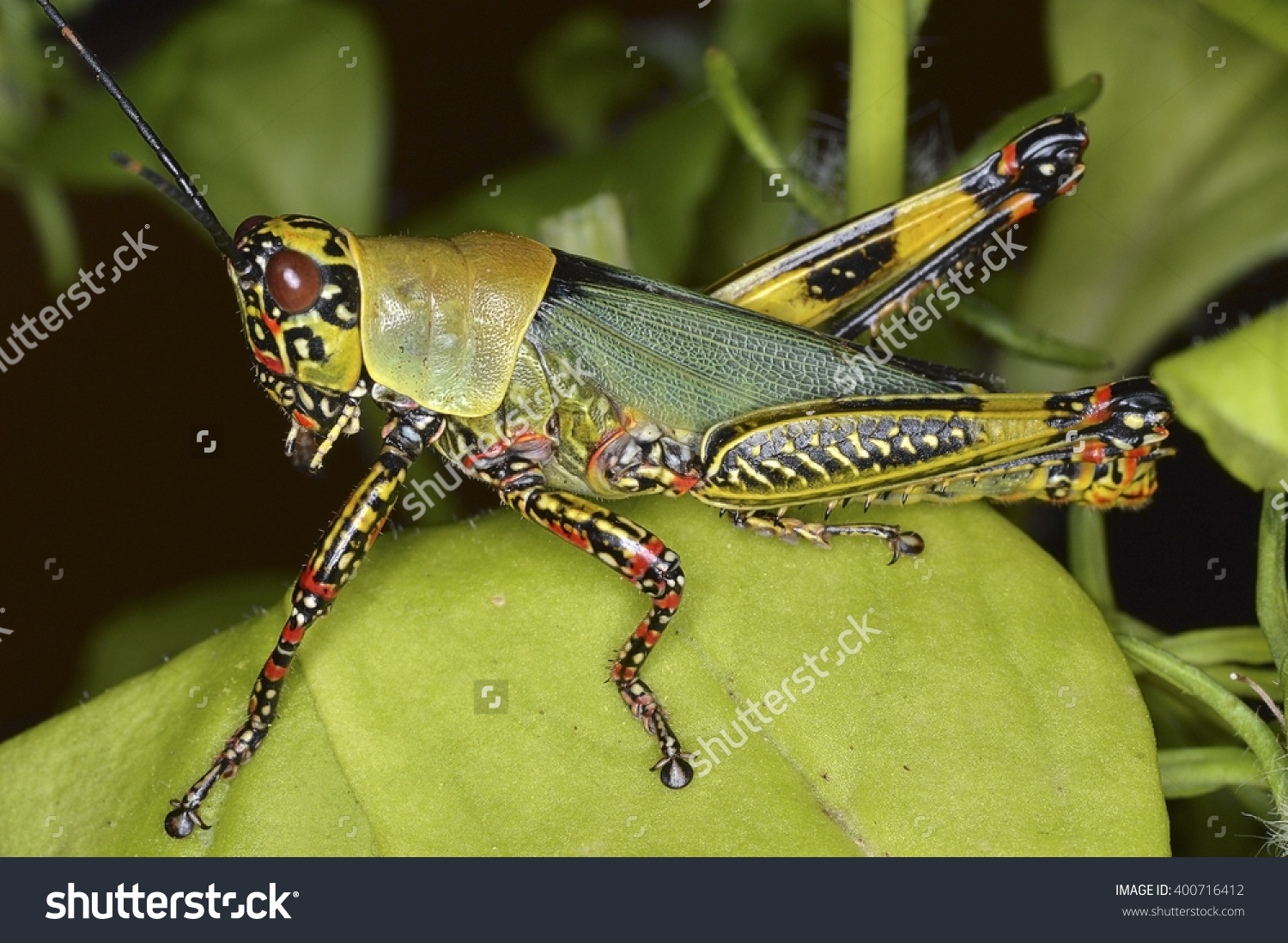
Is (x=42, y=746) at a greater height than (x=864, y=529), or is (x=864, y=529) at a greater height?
(x=42, y=746)

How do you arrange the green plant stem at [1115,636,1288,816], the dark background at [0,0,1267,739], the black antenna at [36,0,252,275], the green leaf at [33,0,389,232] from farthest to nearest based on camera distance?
the green leaf at [33,0,389,232] → the dark background at [0,0,1267,739] → the black antenna at [36,0,252,275] → the green plant stem at [1115,636,1288,816]

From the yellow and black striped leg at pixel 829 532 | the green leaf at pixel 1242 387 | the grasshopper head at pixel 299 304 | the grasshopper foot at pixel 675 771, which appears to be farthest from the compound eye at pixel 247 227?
the green leaf at pixel 1242 387

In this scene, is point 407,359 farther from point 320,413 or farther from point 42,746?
point 42,746

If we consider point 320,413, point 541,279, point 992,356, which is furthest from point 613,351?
point 992,356

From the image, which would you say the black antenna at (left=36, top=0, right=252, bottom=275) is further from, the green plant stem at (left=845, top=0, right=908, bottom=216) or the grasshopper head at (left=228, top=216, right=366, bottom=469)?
the green plant stem at (left=845, top=0, right=908, bottom=216)

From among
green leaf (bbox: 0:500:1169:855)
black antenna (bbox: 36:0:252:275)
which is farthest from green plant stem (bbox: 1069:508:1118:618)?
black antenna (bbox: 36:0:252:275)

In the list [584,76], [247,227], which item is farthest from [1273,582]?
[584,76]
